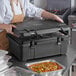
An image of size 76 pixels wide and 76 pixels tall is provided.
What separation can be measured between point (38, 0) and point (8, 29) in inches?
79.5

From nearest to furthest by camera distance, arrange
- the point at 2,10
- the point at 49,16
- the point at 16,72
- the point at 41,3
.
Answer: the point at 16,72
the point at 2,10
the point at 49,16
the point at 41,3

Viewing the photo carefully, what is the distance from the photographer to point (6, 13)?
1.91 m

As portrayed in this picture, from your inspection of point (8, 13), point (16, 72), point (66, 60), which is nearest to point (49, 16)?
point (8, 13)

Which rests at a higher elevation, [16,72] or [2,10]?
[2,10]

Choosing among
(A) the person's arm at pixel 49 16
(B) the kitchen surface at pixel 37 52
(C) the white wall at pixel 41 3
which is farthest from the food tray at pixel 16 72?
(C) the white wall at pixel 41 3

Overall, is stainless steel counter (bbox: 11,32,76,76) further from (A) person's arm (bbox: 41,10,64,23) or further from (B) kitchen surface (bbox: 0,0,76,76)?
(A) person's arm (bbox: 41,10,64,23)

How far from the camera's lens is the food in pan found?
1.55m

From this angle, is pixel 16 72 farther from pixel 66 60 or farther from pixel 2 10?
pixel 2 10

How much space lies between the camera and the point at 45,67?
1589mm

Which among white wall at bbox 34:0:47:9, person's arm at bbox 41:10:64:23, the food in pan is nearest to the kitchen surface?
the food in pan

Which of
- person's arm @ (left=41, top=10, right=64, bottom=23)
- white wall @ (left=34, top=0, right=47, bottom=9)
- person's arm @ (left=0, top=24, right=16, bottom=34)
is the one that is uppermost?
white wall @ (left=34, top=0, right=47, bottom=9)

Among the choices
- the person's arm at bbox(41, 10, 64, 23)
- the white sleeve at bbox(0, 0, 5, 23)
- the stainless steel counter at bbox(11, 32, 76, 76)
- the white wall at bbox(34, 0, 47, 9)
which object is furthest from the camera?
the white wall at bbox(34, 0, 47, 9)

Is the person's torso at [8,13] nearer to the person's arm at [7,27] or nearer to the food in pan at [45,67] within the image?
the person's arm at [7,27]

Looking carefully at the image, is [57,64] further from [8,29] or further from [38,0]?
[38,0]
